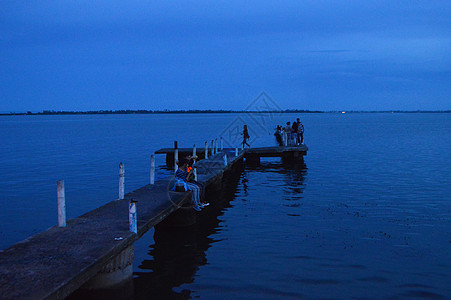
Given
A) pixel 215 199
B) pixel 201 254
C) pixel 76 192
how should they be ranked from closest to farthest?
pixel 201 254
pixel 215 199
pixel 76 192

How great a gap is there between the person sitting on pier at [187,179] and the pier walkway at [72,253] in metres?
1.51

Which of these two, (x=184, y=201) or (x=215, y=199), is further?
(x=215, y=199)

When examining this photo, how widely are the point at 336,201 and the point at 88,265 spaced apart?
13885 mm

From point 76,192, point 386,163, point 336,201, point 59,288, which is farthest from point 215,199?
point 386,163

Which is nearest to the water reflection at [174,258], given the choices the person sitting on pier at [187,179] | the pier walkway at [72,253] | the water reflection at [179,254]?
the water reflection at [179,254]

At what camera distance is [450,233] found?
13.5 m

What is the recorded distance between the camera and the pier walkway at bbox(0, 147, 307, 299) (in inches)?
258

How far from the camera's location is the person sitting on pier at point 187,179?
13914mm

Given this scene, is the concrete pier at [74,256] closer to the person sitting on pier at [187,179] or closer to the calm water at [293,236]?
the calm water at [293,236]

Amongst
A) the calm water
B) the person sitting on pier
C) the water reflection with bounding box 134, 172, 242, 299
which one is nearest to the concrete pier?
the water reflection with bounding box 134, 172, 242, 299

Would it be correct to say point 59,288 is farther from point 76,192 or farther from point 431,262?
point 76,192

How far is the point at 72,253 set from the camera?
8.02 meters

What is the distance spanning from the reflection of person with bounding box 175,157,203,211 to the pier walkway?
151 centimetres

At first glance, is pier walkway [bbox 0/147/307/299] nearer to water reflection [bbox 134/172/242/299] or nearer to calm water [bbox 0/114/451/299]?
water reflection [bbox 134/172/242/299]
